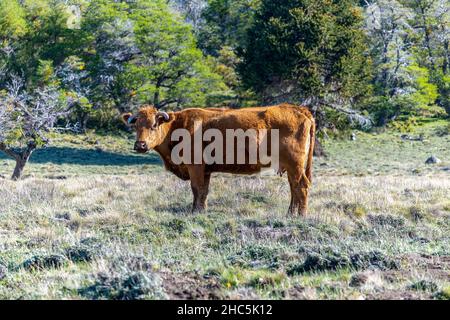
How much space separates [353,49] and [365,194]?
717 inches

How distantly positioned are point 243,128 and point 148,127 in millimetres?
1908

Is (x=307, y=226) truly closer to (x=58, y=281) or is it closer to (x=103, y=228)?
(x=103, y=228)

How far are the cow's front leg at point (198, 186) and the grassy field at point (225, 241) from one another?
297mm

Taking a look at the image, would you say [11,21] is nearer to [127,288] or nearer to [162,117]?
[162,117]

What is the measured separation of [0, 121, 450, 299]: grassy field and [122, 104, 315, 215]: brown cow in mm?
584

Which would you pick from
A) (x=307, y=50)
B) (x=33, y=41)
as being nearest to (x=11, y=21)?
(x=33, y=41)

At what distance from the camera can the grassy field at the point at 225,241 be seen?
651cm

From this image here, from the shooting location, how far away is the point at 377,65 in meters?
42.7

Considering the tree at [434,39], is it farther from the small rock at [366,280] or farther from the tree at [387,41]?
the small rock at [366,280]

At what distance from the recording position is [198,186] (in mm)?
12828

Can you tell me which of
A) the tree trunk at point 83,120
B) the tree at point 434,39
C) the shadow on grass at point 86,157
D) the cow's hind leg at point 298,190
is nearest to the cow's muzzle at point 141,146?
the cow's hind leg at point 298,190

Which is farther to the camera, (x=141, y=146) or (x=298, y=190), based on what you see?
(x=141, y=146)

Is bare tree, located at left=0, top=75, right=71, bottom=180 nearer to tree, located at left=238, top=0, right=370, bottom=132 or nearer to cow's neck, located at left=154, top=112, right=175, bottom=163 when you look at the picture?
cow's neck, located at left=154, top=112, right=175, bottom=163

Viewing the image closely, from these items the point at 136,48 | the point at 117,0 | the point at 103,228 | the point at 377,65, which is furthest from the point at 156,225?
the point at 117,0
